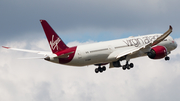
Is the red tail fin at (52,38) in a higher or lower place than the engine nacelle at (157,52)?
higher

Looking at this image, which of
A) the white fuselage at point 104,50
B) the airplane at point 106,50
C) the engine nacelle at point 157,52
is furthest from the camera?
the engine nacelle at point 157,52

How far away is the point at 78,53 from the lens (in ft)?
234

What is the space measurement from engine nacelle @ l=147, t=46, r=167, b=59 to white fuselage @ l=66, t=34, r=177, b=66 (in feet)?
4.95

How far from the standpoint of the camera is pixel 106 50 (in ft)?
244

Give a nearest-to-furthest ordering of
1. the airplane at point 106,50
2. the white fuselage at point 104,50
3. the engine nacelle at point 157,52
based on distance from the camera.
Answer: the airplane at point 106,50
the white fuselage at point 104,50
the engine nacelle at point 157,52

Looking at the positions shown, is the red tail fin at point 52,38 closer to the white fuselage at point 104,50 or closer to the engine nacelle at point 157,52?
the white fuselage at point 104,50

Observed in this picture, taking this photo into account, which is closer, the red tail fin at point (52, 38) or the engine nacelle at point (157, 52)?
the red tail fin at point (52, 38)

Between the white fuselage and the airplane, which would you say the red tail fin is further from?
the white fuselage

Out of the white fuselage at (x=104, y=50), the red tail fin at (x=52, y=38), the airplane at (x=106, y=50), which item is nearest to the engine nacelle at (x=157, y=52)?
the airplane at (x=106, y=50)

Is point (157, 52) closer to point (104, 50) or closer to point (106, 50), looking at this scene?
point (106, 50)

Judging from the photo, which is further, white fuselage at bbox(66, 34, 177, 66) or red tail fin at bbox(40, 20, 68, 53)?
white fuselage at bbox(66, 34, 177, 66)

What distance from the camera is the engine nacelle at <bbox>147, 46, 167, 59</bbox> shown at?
76.2m

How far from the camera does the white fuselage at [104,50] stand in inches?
2832

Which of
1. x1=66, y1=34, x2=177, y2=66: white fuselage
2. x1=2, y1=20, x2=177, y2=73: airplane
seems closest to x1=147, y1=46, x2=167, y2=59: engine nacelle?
x1=2, y1=20, x2=177, y2=73: airplane
